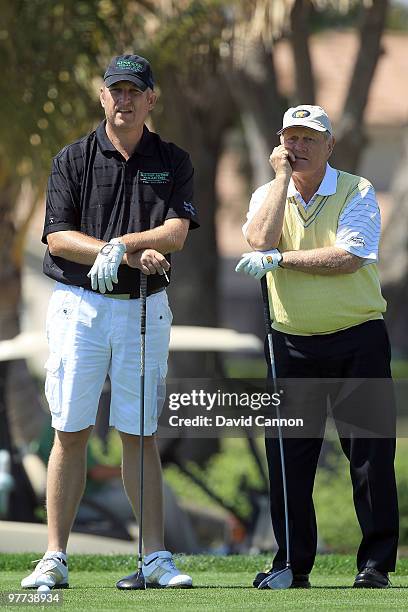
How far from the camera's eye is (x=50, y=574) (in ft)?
18.6

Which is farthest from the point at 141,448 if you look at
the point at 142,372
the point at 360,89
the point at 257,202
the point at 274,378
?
the point at 360,89

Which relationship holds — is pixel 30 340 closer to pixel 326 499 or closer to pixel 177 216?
pixel 326 499

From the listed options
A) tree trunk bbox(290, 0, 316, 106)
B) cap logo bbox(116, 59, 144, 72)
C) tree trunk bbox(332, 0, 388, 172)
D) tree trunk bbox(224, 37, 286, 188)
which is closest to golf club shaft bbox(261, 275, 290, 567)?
cap logo bbox(116, 59, 144, 72)

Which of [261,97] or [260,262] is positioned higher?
[261,97]

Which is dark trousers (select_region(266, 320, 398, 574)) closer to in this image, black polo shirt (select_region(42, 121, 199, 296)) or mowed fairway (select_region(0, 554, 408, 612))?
mowed fairway (select_region(0, 554, 408, 612))

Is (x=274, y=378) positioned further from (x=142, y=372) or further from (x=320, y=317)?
(x=142, y=372)

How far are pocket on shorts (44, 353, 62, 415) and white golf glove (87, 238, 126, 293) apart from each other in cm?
38

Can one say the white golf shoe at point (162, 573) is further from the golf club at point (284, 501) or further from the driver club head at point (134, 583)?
the golf club at point (284, 501)

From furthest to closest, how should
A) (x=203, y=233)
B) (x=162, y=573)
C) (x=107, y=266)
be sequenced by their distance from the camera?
(x=203, y=233) < (x=162, y=573) < (x=107, y=266)

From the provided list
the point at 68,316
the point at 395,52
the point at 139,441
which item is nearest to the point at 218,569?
the point at 139,441

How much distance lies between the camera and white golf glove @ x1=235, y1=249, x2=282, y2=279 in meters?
5.73

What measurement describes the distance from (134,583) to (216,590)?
339 mm

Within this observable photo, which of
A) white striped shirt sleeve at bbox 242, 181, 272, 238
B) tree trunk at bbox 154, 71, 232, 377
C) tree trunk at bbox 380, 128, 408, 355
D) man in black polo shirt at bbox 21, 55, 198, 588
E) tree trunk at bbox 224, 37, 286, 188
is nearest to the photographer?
man in black polo shirt at bbox 21, 55, 198, 588

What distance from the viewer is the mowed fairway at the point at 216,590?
5141 millimetres
